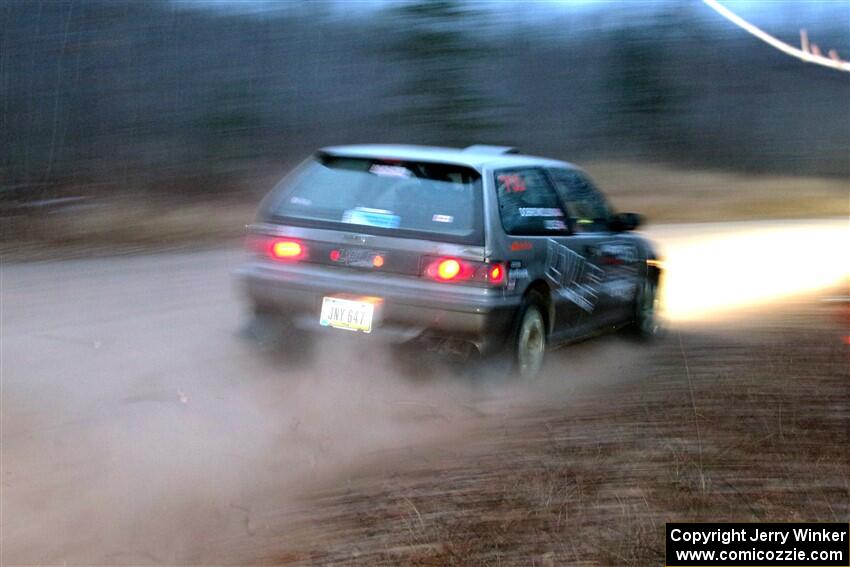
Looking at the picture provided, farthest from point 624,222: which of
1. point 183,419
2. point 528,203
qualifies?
point 183,419

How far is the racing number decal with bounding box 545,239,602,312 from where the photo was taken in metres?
7.91

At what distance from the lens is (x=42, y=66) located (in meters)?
26.5

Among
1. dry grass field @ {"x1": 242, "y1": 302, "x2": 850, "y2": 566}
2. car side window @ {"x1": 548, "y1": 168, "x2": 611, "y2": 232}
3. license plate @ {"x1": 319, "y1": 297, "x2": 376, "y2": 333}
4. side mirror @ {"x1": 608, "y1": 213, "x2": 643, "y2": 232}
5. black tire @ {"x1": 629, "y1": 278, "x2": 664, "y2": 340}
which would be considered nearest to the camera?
dry grass field @ {"x1": 242, "y1": 302, "x2": 850, "y2": 566}

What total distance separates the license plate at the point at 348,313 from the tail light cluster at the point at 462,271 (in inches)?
17.1

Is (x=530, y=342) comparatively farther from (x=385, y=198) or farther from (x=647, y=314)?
(x=647, y=314)

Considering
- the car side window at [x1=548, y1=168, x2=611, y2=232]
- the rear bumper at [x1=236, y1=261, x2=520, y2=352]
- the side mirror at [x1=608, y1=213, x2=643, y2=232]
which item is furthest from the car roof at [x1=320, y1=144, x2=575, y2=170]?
the side mirror at [x1=608, y1=213, x2=643, y2=232]

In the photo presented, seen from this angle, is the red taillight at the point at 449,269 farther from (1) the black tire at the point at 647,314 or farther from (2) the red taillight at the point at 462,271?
(1) the black tire at the point at 647,314

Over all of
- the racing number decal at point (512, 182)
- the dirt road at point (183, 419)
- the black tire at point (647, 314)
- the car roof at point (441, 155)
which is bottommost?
the black tire at point (647, 314)

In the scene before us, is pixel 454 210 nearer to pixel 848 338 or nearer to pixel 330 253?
pixel 330 253

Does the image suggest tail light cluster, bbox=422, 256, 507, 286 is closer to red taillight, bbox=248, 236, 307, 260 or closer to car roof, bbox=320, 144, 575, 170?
car roof, bbox=320, 144, 575, 170

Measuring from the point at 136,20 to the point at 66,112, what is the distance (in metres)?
4.60

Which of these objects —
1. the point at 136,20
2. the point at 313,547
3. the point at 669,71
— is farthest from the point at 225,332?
the point at 669,71

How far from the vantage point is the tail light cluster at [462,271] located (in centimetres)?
718

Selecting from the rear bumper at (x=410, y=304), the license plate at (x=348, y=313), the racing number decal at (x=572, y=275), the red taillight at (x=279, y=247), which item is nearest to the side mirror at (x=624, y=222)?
the racing number decal at (x=572, y=275)
